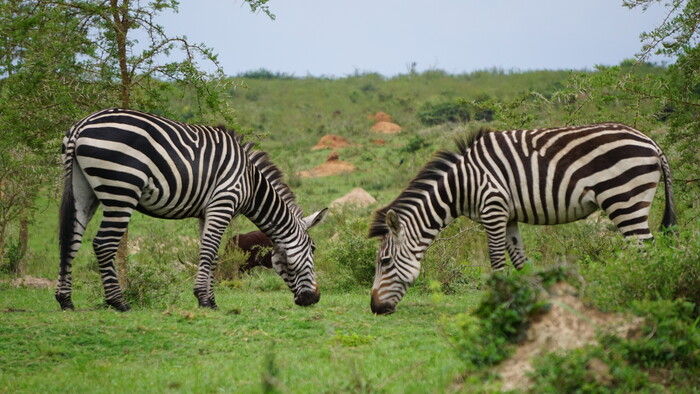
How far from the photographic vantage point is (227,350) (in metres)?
7.00

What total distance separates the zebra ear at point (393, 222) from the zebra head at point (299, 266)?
1.92 metres

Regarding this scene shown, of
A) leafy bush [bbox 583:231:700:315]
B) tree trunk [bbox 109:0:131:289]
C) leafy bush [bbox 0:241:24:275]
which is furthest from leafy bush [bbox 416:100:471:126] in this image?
leafy bush [bbox 583:231:700:315]

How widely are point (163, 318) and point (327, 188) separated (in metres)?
21.0

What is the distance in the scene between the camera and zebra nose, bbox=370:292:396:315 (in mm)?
8695

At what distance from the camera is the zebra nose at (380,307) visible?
870 cm

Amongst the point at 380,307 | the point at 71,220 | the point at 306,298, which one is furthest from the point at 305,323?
the point at 71,220

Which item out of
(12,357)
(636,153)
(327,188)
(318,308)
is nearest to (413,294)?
(318,308)

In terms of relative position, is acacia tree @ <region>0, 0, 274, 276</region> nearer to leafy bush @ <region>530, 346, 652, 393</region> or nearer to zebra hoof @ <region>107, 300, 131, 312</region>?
zebra hoof @ <region>107, 300, 131, 312</region>

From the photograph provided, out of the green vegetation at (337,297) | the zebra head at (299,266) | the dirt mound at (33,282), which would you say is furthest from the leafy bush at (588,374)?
the dirt mound at (33,282)

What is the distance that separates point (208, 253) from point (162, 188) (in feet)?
3.66

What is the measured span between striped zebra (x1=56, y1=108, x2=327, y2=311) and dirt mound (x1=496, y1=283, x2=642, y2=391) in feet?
17.6

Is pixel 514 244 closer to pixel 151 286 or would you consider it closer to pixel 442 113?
pixel 151 286

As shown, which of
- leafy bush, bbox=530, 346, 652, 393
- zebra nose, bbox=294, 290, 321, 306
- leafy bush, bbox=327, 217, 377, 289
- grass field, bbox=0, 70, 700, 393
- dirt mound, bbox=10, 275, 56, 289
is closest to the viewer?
leafy bush, bbox=530, 346, 652, 393

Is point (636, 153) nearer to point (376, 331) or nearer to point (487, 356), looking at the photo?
point (376, 331)
